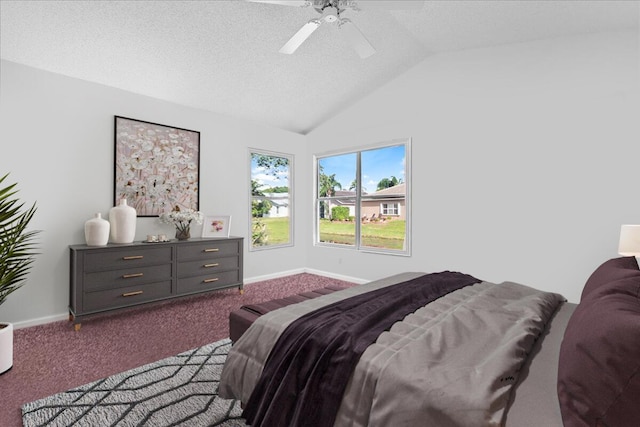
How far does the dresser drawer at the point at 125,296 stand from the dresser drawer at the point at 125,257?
23cm

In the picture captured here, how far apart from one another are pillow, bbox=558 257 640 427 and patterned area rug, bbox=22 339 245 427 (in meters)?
1.45

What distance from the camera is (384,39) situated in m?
3.87

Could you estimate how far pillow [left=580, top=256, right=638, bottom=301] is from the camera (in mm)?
1488

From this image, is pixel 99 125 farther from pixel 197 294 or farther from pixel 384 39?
pixel 384 39

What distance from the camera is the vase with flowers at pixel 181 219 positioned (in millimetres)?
3922

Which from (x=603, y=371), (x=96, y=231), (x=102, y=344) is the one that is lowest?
(x=102, y=344)

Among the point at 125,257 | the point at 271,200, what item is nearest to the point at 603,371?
the point at 125,257

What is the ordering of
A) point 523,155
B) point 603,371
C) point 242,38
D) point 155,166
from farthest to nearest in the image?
point 155,166 → point 523,155 → point 242,38 → point 603,371

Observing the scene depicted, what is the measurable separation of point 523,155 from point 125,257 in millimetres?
4321

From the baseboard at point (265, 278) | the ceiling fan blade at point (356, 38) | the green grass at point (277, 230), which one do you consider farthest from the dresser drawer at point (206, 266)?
the ceiling fan blade at point (356, 38)

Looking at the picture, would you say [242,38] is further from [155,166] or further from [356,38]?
[155,166]

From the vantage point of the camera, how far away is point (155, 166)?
155 inches

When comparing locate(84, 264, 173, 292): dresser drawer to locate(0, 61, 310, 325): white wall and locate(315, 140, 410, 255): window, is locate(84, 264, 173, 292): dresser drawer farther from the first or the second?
locate(315, 140, 410, 255): window

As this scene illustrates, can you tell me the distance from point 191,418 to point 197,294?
2310 mm
